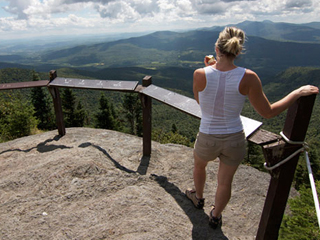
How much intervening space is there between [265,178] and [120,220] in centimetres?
329

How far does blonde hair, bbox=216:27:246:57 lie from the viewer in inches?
80.4

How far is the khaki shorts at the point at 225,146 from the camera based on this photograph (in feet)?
7.84

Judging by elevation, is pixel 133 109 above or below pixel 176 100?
below

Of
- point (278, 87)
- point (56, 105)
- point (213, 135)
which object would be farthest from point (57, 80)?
point (278, 87)

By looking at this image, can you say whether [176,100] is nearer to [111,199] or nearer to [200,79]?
[200,79]

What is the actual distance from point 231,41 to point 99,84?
4.04 metres

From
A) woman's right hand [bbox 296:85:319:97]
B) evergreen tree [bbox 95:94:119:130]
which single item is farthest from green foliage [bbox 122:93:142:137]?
woman's right hand [bbox 296:85:319:97]

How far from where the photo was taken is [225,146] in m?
2.41

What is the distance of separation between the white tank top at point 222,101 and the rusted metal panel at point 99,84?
113 inches

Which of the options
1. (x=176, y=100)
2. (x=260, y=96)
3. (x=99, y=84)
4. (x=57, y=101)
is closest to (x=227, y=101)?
(x=260, y=96)

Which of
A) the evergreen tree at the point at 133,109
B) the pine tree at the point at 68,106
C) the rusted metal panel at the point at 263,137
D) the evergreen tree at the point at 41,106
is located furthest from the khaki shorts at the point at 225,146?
the evergreen tree at the point at 41,106

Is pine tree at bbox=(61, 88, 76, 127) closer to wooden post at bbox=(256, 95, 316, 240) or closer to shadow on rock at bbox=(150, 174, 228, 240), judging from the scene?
shadow on rock at bbox=(150, 174, 228, 240)

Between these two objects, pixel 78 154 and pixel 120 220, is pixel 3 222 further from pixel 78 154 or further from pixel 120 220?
pixel 78 154

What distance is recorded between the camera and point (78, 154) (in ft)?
15.3
